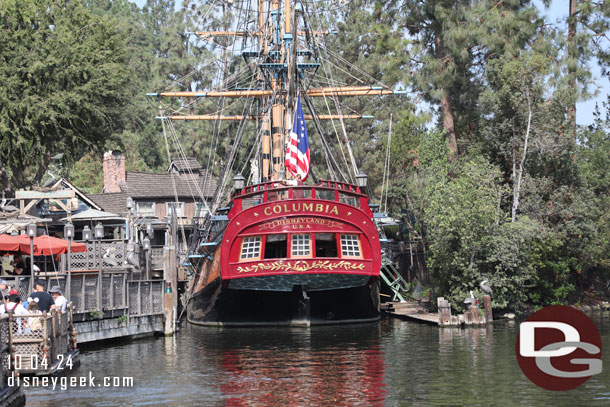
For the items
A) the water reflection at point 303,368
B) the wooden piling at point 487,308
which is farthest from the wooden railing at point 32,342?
the wooden piling at point 487,308

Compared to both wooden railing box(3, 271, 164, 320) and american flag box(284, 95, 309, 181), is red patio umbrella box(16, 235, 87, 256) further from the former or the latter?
american flag box(284, 95, 309, 181)

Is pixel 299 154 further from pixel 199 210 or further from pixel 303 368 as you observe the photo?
pixel 303 368

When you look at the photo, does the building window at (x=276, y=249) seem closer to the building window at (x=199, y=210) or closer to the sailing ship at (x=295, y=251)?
the sailing ship at (x=295, y=251)

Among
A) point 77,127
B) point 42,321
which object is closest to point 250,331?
point 42,321

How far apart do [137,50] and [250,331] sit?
52621mm

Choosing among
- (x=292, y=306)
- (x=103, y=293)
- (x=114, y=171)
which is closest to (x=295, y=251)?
(x=292, y=306)

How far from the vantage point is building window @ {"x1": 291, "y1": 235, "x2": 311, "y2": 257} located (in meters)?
31.8

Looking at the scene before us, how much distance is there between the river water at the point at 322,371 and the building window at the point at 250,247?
2790 mm

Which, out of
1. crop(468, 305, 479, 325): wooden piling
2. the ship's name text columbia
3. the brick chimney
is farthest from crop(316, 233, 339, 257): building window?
the brick chimney

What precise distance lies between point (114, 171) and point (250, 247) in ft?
86.4

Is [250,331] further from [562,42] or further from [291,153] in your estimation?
[562,42]

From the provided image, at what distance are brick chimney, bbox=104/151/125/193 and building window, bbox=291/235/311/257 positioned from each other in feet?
87.1

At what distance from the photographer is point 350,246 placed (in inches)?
1280

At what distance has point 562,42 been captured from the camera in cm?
4088
